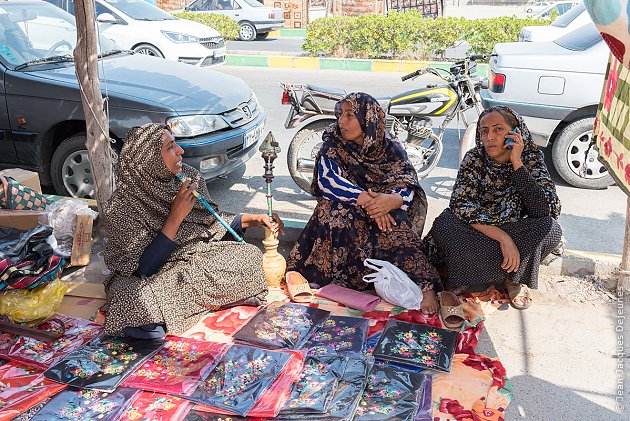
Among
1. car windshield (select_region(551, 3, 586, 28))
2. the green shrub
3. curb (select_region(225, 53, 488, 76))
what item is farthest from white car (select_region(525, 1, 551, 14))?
car windshield (select_region(551, 3, 586, 28))

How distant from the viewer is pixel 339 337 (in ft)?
10.3

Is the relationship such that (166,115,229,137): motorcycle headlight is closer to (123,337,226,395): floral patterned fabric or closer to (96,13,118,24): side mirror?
(123,337,226,395): floral patterned fabric

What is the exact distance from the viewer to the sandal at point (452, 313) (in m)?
3.27

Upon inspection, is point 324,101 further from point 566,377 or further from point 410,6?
point 410,6

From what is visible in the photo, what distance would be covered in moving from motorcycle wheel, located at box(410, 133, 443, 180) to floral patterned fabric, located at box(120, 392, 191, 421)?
10.1ft

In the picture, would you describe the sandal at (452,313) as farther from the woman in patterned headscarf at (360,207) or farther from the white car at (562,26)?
the white car at (562,26)

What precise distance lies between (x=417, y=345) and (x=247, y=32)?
53.3ft

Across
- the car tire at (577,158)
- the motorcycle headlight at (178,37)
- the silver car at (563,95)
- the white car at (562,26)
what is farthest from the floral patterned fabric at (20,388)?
the motorcycle headlight at (178,37)

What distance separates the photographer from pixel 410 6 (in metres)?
18.6

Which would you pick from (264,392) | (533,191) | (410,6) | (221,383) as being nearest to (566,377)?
(533,191)

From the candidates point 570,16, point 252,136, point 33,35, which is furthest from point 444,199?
point 570,16

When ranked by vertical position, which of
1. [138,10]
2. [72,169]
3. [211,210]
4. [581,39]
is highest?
[138,10]

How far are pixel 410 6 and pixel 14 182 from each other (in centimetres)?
1647

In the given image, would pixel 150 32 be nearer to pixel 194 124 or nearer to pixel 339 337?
pixel 194 124
